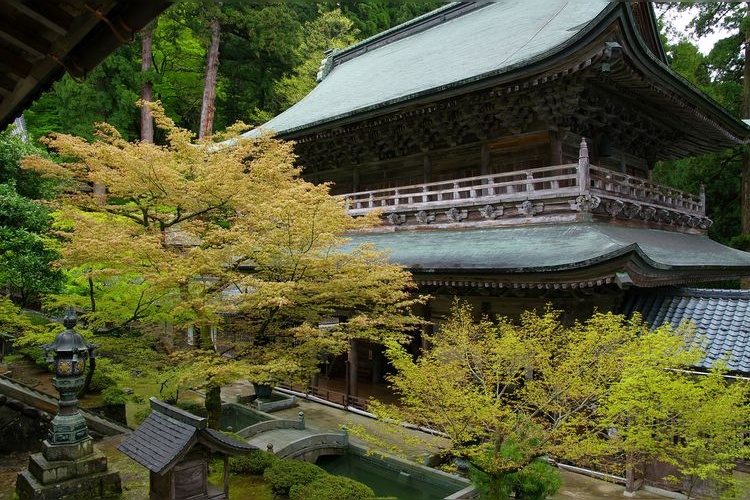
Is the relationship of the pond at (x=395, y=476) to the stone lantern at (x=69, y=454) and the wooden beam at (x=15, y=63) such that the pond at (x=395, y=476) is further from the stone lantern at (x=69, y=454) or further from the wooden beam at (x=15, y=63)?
the wooden beam at (x=15, y=63)

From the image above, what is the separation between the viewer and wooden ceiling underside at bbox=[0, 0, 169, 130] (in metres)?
2.35

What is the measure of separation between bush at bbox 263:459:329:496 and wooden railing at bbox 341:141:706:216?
A: 24.0 ft

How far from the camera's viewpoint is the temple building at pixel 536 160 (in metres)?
10.5

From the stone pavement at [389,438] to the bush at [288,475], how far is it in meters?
1.11

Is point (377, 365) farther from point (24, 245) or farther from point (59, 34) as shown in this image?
point (59, 34)

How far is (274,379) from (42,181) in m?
12.2

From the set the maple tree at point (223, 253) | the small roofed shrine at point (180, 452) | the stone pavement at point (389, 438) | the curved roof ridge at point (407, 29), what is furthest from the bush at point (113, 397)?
the curved roof ridge at point (407, 29)

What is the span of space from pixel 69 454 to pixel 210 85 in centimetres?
2472

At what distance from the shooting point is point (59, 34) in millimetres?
2559

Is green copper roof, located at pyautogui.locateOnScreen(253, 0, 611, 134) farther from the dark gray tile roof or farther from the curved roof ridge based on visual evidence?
the dark gray tile roof

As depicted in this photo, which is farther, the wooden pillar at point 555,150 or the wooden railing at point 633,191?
the wooden pillar at point 555,150

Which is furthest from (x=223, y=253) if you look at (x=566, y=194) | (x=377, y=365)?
(x=377, y=365)

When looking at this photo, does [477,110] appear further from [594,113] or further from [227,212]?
[227,212]

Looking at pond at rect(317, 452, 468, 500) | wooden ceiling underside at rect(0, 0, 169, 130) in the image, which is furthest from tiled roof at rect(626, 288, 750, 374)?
wooden ceiling underside at rect(0, 0, 169, 130)
